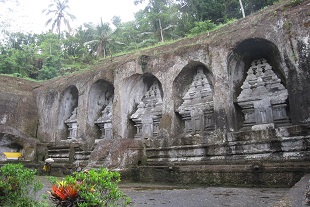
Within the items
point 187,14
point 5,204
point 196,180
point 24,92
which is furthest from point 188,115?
point 187,14

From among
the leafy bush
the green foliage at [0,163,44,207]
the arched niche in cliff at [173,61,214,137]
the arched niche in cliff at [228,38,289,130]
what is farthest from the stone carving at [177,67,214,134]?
the leafy bush

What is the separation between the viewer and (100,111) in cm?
1310

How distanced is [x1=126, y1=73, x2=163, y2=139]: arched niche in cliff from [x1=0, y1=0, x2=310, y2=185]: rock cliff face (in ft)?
0.14

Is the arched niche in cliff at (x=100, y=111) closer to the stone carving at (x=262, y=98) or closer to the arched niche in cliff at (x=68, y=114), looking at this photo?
the arched niche in cliff at (x=68, y=114)

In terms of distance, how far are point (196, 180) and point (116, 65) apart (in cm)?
698

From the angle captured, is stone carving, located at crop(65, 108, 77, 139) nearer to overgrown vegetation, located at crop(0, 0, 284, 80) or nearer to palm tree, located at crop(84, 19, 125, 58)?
overgrown vegetation, located at crop(0, 0, 284, 80)

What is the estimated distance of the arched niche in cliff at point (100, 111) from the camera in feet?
40.9

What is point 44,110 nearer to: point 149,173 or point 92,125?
point 92,125

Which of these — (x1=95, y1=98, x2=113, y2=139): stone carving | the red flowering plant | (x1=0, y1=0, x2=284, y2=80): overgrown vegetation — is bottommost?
the red flowering plant

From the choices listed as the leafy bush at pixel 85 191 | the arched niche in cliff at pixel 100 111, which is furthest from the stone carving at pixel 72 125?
the leafy bush at pixel 85 191

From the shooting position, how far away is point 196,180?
21.4ft

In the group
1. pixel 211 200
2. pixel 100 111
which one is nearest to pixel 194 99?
pixel 100 111

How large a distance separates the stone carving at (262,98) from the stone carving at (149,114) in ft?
11.6

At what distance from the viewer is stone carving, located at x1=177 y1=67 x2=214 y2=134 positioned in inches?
374
